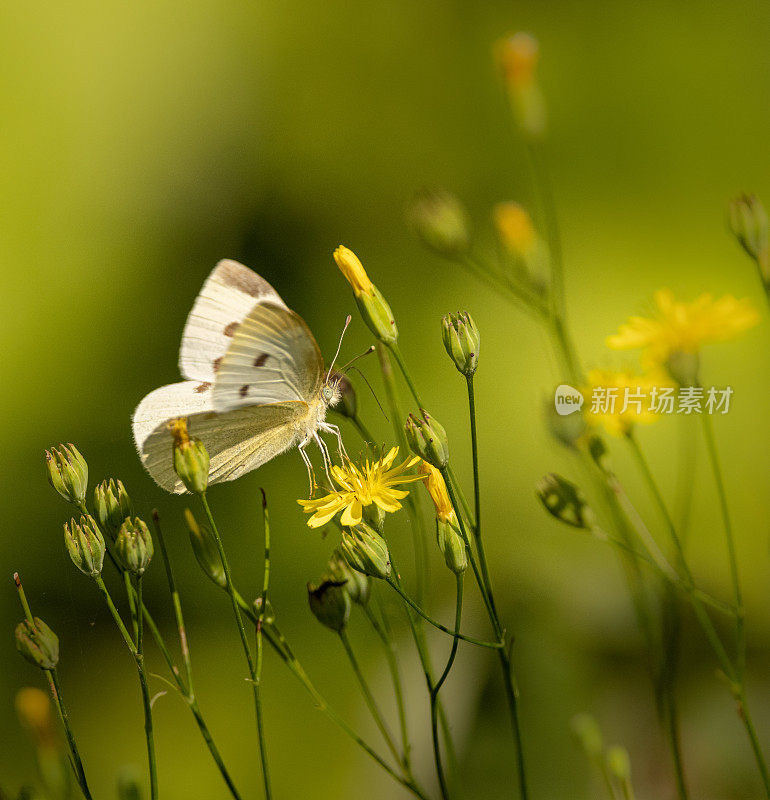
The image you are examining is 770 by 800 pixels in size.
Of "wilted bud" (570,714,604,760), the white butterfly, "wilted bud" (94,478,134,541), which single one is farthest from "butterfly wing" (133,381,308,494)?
"wilted bud" (570,714,604,760)

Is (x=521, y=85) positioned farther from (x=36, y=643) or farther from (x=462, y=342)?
(x=36, y=643)

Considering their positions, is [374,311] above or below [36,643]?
above

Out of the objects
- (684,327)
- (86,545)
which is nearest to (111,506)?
(86,545)

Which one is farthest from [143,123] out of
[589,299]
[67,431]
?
[589,299]

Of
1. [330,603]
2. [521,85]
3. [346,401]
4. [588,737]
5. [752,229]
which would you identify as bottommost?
[588,737]

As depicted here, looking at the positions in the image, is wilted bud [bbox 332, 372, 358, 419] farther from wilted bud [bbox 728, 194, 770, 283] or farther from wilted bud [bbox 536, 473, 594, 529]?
wilted bud [bbox 728, 194, 770, 283]

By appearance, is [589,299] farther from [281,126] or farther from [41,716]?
[41,716]

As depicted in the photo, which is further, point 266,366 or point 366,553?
point 266,366
